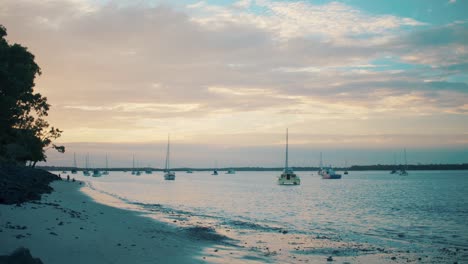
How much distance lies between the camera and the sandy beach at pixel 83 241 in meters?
13.5

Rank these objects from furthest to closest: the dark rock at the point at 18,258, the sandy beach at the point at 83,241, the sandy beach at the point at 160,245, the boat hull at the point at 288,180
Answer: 1. the boat hull at the point at 288,180
2. the sandy beach at the point at 160,245
3. the sandy beach at the point at 83,241
4. the dark rock at the point at 18,258

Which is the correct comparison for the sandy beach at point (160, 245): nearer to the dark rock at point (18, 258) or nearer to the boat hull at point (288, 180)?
the dark rock at point (18, 258)

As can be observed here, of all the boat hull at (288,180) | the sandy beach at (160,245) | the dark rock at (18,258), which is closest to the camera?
the dark rock at (18,258)

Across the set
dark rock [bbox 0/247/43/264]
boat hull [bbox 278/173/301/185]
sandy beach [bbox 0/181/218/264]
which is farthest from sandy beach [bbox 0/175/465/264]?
boat hull [bbox 278/173/301/185]

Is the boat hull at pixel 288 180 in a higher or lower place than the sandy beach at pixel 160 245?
lower

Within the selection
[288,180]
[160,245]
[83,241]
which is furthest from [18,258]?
[288,180]

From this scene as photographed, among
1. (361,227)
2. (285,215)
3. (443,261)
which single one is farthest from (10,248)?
(285,215)

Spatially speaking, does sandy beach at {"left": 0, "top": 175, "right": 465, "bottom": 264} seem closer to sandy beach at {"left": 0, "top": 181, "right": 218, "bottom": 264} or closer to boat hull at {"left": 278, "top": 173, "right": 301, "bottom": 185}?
sandy beach at {"left": 0, "top": 181, "right": 218, "bottom": 264}

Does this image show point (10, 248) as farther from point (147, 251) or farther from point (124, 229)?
point (124, 229)

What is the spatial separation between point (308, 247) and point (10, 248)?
14.1 meters

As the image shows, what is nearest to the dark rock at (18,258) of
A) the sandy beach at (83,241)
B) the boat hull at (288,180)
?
the sandy beach at (83,241)

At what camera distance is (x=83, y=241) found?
15664 millimetres

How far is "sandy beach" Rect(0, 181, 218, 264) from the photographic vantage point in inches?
531

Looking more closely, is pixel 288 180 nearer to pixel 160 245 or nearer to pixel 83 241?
pixel 160 245
